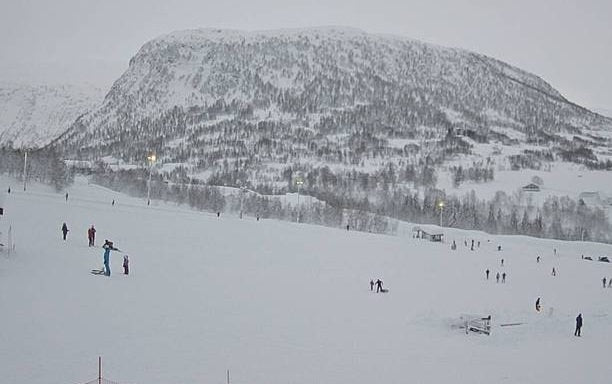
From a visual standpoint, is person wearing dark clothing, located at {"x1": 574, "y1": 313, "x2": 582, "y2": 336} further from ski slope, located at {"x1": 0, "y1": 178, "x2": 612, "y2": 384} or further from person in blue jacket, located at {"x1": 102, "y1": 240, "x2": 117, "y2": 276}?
person in blue jacket, located at {"x1": 102, "y1": 240, "x2": 117, "y2": 276}

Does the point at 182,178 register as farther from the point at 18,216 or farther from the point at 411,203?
the point at 18,216

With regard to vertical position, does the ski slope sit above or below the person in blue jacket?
below

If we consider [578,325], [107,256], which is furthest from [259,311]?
→ [578,325]

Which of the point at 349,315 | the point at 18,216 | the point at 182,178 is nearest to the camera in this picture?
the point at 349,315

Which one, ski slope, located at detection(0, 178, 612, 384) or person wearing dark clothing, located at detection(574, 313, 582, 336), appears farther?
person wearing dark clothing, located at detection(574, 313, 582, 336)

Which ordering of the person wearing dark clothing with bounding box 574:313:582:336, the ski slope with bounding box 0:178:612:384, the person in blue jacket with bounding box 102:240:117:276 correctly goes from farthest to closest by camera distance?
1. the person wearing dark clothing with bounding box 574:313:582:336
2. the person in blue jacket with bounding box 102:240:117:276
3. the ski slope with bounding box 0:178:612:384

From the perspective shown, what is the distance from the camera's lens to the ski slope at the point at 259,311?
50.0 ft

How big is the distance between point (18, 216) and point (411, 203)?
296ft

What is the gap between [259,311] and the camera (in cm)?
2198

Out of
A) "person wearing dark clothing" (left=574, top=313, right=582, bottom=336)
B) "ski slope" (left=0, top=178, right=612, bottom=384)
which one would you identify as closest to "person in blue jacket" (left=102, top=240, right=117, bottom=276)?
"ski slope" (left=0, top=178, right=612, bottom=384)

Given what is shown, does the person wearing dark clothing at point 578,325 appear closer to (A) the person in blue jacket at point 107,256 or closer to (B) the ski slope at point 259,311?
(B) the ski slope at point 259,311

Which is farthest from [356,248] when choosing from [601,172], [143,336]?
[601,172]

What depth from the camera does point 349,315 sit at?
24125mm

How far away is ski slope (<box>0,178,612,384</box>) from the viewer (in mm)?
15242
